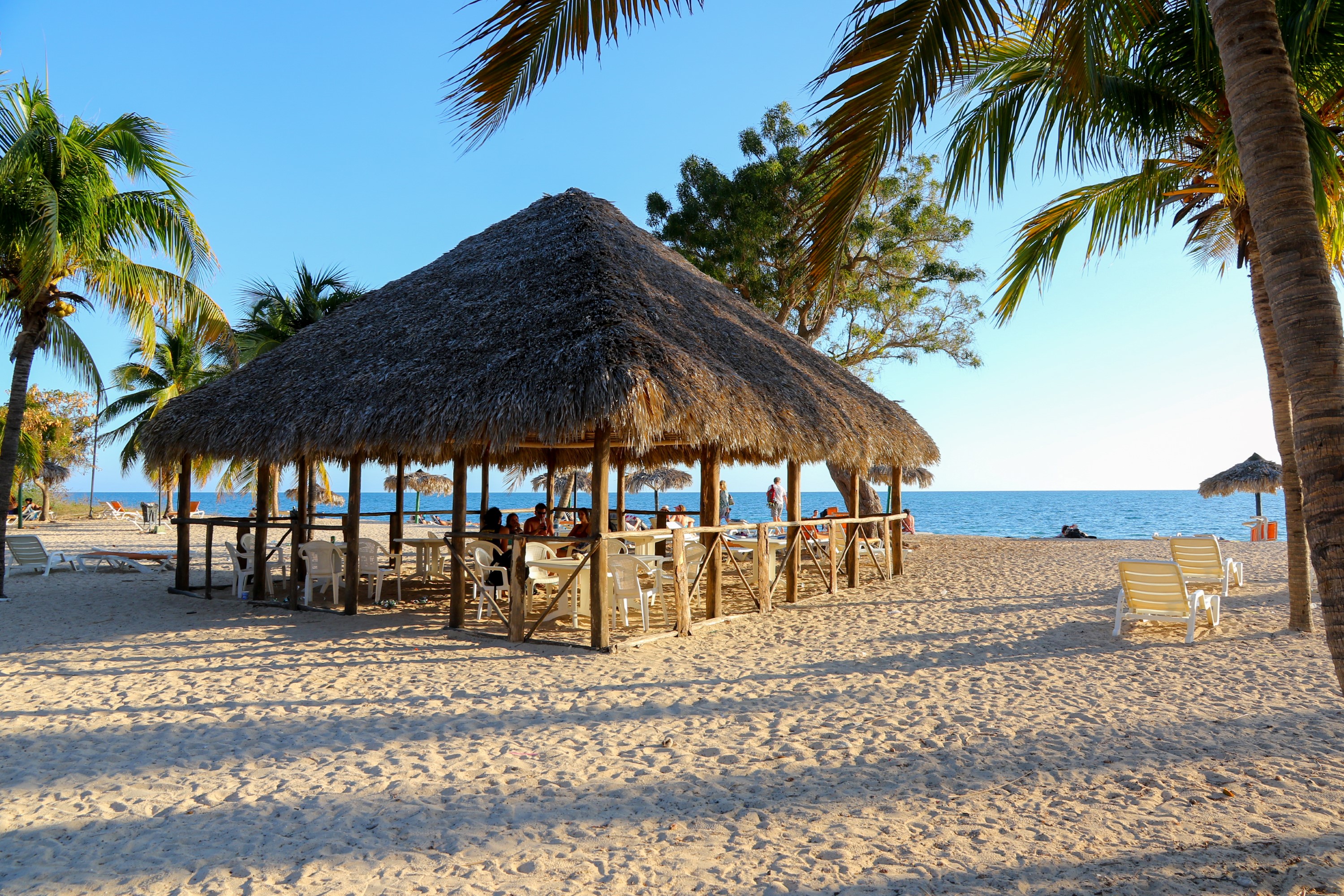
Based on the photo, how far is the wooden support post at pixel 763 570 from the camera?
30.6ft

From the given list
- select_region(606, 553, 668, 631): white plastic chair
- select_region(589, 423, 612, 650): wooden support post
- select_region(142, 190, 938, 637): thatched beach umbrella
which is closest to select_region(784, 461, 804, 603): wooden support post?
select_region(142, 190, 938, 637): thatched beach umbrella

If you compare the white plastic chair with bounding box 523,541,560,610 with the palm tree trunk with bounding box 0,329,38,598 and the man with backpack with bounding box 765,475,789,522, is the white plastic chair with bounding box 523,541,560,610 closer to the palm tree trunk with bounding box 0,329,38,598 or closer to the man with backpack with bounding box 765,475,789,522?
the palm tree trunk with bounding box 0,329,38,598

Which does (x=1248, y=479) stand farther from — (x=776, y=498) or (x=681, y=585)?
(x=681, y=585)

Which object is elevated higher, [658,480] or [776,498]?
[658,480]

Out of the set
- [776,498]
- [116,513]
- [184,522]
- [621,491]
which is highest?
[621,491]

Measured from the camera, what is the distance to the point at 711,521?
8930mm

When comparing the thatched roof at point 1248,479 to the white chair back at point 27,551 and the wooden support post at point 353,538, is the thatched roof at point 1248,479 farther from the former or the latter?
the white chair back at point 27,551

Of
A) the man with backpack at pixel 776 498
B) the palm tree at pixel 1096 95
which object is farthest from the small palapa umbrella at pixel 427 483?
the palm tree at pixel 1096 95

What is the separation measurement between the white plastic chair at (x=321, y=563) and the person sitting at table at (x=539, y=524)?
2.28 m

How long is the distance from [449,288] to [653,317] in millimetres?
3320

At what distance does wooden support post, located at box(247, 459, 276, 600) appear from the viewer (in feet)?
33.0

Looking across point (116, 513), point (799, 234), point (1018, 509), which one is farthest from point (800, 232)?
point (1018, 509)

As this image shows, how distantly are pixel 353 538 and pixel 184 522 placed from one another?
3223 mm

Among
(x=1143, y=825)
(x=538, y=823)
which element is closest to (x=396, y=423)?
(x=538, y=823)
